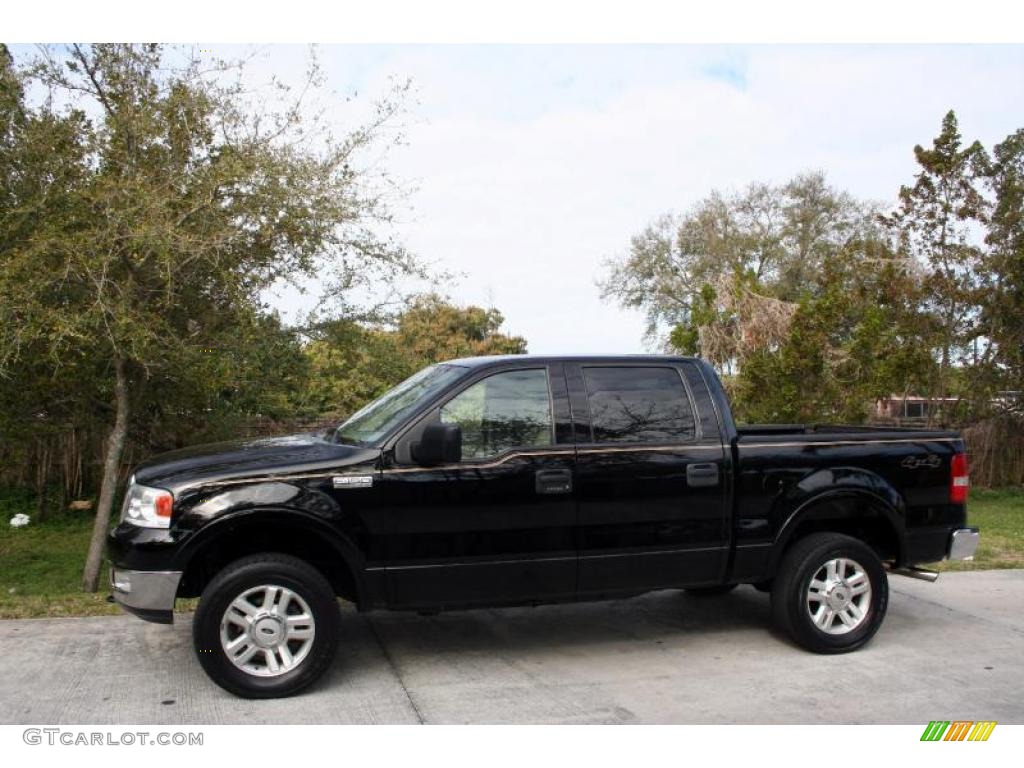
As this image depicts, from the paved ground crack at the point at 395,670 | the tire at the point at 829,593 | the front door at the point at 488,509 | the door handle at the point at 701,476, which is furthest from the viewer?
the tire at the point at 829,593

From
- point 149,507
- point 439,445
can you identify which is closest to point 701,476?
point 439,445

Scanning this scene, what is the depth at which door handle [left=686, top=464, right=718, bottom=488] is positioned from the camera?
6.00 metres

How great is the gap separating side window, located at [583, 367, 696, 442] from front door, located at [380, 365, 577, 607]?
0.86 feet

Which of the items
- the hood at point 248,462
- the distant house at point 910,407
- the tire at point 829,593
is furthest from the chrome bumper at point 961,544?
the distant house at point 910,407

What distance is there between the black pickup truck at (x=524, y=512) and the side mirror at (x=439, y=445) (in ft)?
0.04

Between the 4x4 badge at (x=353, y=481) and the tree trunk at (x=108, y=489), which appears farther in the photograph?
the tree trunk at (x=108, y=489)

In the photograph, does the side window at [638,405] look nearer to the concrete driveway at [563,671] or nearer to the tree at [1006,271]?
the concrete driveway at [563,671]

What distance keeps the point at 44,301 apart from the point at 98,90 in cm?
214

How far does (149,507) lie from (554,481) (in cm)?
230

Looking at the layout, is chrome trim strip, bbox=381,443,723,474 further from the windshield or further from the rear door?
the windshield

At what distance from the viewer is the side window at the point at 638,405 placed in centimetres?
600

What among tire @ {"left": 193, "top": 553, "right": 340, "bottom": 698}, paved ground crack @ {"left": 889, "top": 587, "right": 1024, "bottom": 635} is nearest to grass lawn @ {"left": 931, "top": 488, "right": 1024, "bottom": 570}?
paved ground crack @ {"left": 889, "top": 587, "right": 1024, "bottom": 635}
